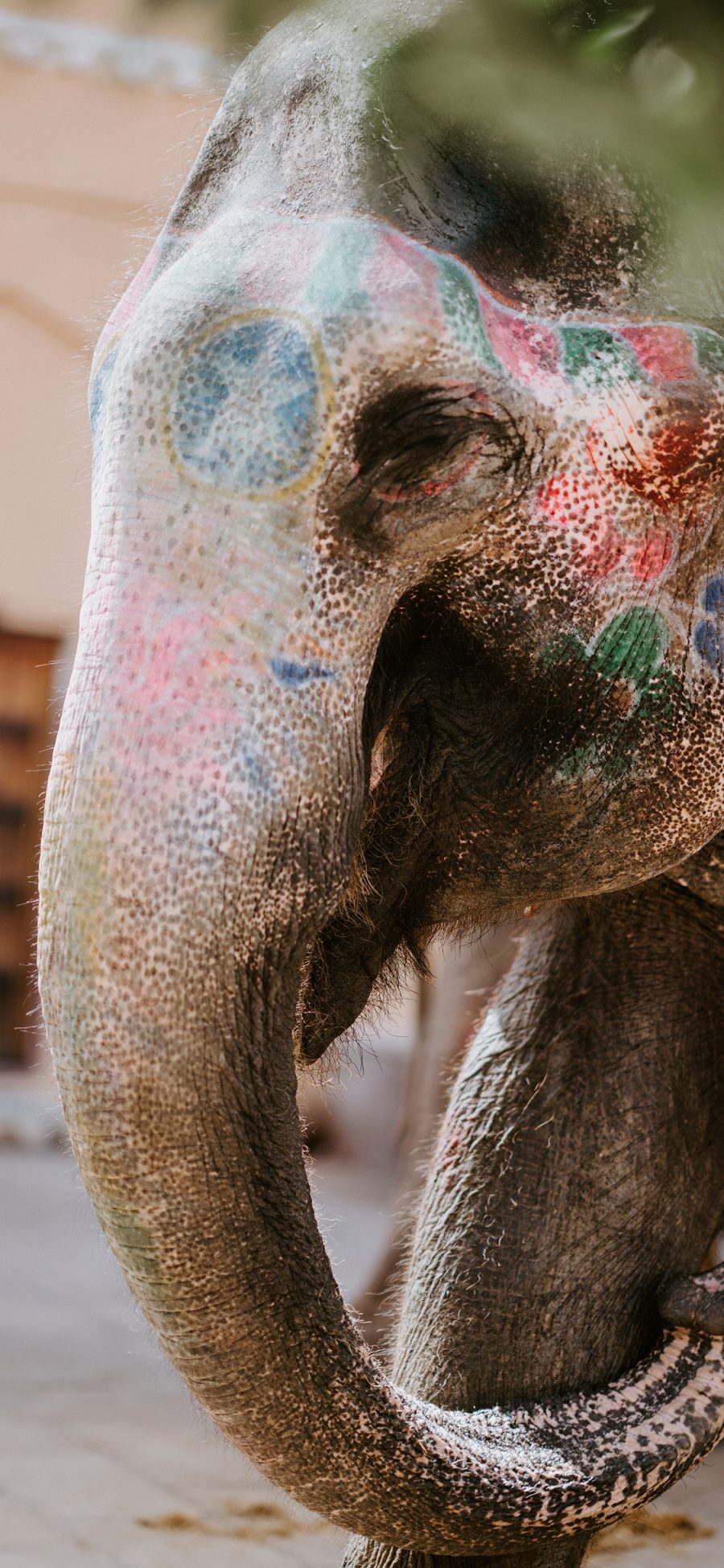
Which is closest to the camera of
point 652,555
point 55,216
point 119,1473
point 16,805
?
point 652,555

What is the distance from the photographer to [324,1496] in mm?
947

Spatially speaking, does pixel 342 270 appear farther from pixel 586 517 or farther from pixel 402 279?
pixel 586 517

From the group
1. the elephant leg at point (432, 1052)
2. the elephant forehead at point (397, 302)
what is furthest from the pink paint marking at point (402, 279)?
the elephant leg at point (432, 1052)

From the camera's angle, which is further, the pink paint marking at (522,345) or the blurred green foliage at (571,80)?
the pink paint marking at (522,345)

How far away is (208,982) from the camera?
84cm

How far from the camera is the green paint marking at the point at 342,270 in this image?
904 millimetres

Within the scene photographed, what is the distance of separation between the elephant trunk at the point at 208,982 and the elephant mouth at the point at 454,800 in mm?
77

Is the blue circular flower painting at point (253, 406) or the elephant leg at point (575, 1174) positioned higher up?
the blue circular flower painting at point (253, 406)

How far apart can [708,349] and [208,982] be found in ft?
1.43

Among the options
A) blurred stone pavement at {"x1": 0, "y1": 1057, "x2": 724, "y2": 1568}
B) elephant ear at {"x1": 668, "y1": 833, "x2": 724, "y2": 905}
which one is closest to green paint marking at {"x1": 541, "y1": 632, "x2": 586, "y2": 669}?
elephant ear at {"x1": 668, "y1": 833, "x2": 724, "y2": 905}

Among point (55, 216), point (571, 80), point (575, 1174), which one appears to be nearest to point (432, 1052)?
point (575, 1174)

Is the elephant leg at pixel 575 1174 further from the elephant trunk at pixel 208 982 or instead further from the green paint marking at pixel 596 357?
the green paint marking at pixel 596 357

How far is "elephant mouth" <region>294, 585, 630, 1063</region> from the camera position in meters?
0.99

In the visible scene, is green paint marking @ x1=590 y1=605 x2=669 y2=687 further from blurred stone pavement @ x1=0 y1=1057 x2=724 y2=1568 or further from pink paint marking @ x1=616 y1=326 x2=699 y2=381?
blurred stone pavement @ x1=0 y1=1057 x2=724 y2=1568
